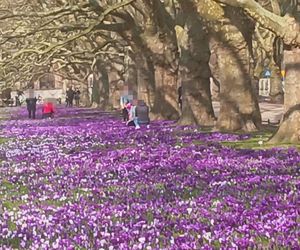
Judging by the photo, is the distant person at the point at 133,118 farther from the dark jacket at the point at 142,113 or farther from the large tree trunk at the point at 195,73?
the large tree trunk at the point at 195,73

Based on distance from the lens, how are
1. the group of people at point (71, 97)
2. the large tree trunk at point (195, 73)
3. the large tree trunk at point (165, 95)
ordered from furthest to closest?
the group of people at point (71, 97)
the large tree trunk at point (165, 95)
the large tree trunk at point (195, 73)

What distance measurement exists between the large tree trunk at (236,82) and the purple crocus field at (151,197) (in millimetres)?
3790

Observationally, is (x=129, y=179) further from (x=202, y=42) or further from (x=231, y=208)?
(x=202, y=42)

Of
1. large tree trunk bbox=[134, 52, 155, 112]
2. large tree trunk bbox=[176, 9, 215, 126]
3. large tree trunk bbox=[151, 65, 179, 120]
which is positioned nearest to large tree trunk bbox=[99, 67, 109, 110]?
large tree trunk bbox=[134, 52, 155, 112]

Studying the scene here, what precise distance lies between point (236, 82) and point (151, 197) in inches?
451

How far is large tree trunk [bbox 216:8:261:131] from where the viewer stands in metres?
19.5

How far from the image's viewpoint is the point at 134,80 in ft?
118

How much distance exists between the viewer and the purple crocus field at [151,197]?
6.12 m

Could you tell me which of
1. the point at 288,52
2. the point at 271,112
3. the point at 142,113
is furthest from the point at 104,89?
the point at 288,52

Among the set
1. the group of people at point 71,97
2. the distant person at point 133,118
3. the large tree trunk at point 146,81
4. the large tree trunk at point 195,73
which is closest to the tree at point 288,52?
the large tree trunk at point 195,73

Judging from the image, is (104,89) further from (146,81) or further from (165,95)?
(165,95)

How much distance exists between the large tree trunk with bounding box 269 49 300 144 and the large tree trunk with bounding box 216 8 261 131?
12.5 feet

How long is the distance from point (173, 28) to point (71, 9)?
16.4 feet

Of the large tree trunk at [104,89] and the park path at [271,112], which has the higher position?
the large tree trunk at [104,89]
